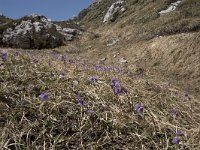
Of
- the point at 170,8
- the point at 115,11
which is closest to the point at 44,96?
the point at 170,8

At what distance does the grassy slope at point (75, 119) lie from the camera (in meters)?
3.56

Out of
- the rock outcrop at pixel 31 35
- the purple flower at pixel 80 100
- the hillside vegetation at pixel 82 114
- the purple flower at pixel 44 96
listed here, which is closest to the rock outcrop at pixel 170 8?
the rock outcrop at pixel 31 35

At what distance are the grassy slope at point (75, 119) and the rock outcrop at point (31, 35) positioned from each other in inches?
707

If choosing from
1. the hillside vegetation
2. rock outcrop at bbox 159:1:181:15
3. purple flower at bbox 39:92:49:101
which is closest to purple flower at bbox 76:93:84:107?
the hillside vegetation

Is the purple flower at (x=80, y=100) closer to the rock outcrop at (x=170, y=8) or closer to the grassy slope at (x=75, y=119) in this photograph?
the grassy slope at (x=75, y=119)

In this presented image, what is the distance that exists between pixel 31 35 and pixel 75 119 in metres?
19.4

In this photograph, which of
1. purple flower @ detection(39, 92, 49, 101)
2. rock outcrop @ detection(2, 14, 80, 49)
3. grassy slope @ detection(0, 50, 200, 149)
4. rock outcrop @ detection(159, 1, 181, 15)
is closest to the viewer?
grassy slope @ detection(0, 50, 200, 149)

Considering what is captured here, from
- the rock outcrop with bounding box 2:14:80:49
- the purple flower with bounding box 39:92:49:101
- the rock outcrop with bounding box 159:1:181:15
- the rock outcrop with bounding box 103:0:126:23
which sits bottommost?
the purple flower with bounding box 39:92:49:101

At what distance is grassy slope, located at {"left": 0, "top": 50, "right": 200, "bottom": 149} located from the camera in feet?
11.7

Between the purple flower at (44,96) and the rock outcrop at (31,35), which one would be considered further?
the rock outcrop at (31,35)

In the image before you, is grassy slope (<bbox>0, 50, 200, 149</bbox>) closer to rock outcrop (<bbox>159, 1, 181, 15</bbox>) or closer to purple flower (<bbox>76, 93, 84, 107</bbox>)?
purple flower (<bbox>76, 93, 84, 107</bbox>)

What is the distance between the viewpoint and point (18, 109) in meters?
3.88

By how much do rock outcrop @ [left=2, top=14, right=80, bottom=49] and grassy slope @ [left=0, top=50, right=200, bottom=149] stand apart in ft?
58.9

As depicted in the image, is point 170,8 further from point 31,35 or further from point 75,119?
point 75,119
